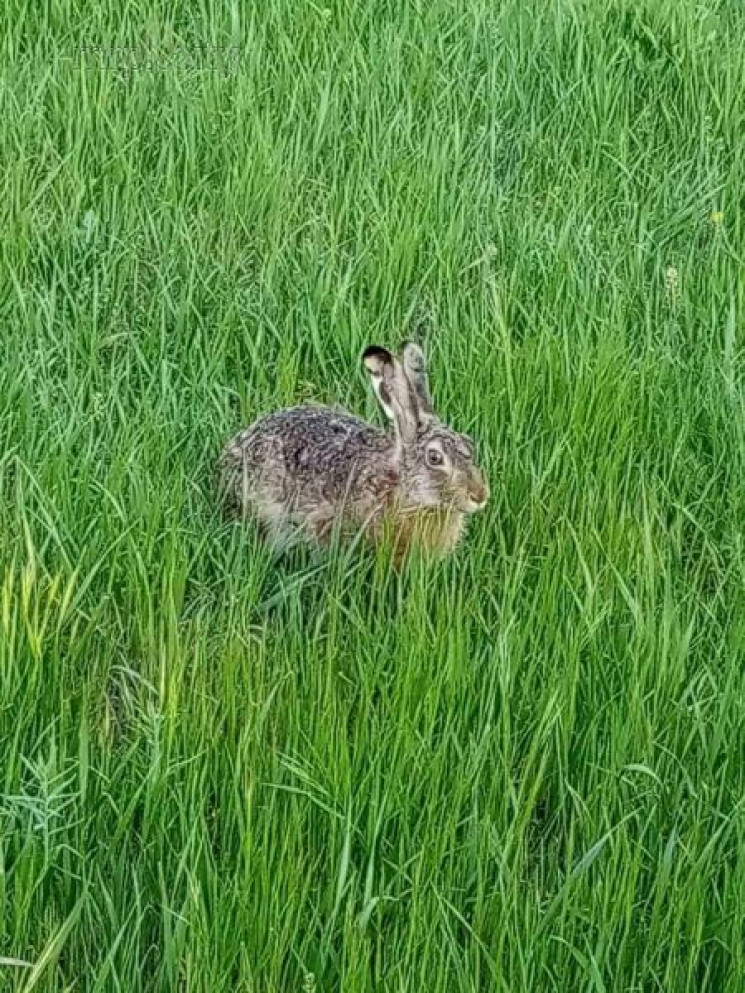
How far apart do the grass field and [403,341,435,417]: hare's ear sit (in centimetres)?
22

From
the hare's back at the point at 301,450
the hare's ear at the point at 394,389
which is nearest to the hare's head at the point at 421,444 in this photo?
the hare's ear at the point at 394,389

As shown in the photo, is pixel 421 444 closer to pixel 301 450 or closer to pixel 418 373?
pixel 418 373

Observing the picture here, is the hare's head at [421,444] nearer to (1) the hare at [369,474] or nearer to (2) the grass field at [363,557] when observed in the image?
(1) the hare at [369,474]

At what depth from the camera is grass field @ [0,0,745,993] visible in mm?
2152

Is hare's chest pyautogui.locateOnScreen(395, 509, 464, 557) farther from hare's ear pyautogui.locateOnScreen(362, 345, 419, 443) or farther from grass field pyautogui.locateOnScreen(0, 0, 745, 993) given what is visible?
hare's ear pyautogui.locateOnScreen(362, 345, 419, 443)

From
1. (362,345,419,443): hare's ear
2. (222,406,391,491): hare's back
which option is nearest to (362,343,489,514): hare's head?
(362,345,419,443): hare's ear

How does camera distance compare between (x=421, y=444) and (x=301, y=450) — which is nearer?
(x=421, y=444)

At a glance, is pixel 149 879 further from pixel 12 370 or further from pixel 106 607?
pixel 12 370

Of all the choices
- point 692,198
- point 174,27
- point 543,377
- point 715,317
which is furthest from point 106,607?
point 174,27

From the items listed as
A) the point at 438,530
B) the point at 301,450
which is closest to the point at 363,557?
the point at 438,530

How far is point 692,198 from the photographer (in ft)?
14.7

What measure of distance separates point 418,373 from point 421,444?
0.46 feet

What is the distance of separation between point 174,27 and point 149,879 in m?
3.81

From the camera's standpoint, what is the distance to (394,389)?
3.21m
